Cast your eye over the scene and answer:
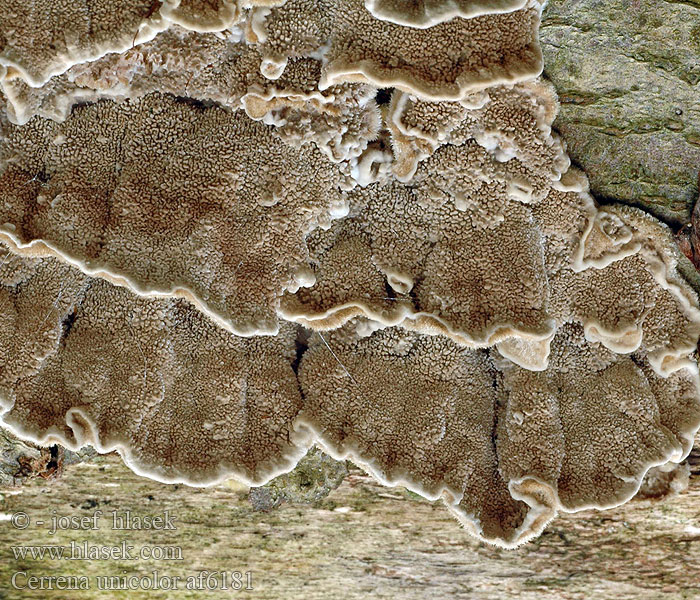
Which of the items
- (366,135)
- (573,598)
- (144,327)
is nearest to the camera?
(366,135)

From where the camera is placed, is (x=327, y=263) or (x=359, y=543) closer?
(x=327, y=263)

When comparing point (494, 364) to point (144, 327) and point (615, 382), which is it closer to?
point (615, 382)

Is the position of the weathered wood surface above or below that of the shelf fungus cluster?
below

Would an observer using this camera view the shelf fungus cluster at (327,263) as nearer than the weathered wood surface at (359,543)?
Yes

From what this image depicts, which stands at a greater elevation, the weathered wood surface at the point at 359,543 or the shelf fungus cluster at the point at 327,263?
the shelf fungus cluster at the point at 327,263

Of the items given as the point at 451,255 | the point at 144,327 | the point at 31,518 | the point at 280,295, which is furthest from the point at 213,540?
the point at 451,255

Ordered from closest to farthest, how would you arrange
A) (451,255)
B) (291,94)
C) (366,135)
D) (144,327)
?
(291,94), (366,135), (451,255), (144,327)

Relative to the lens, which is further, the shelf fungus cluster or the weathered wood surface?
the weathered wood surface

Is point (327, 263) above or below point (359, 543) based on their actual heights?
above
